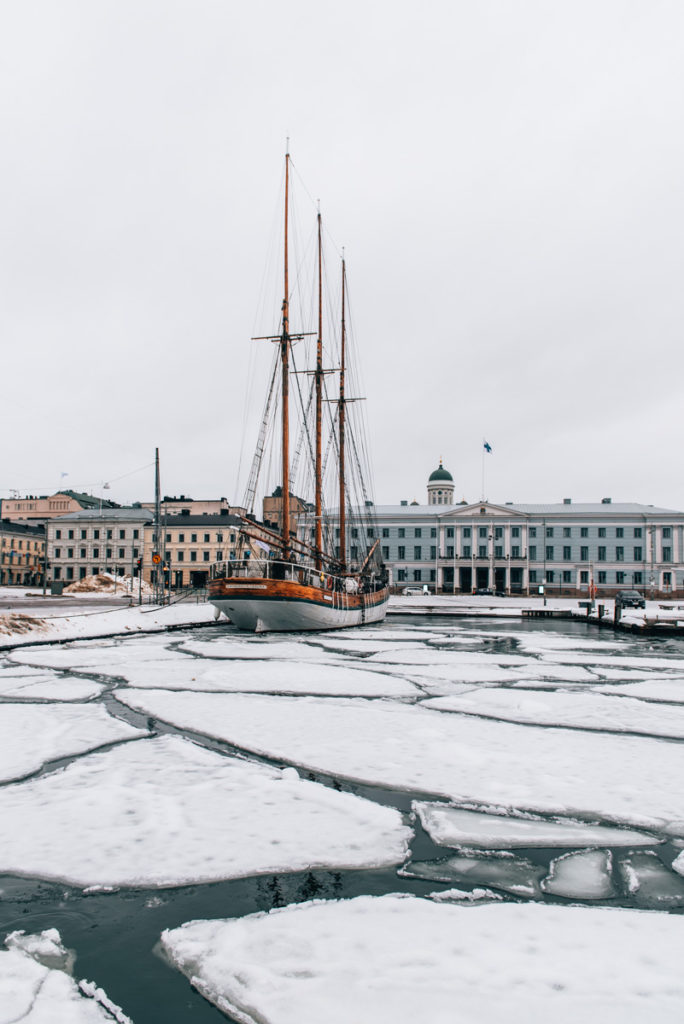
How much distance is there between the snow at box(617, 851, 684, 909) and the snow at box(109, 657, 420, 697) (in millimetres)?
9493

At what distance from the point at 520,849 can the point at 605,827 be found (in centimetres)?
118

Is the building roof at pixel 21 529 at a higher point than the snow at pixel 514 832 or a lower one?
higher

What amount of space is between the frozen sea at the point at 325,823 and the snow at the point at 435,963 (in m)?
0.03

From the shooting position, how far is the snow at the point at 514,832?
7.46m

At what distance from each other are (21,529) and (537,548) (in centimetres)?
8493

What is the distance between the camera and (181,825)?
7707mm

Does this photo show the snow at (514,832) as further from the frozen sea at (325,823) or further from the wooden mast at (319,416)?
the wooden mast at (319,416)

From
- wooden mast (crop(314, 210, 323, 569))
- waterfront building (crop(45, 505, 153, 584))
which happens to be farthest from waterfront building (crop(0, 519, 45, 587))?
wooden mast (crop(314, 210, 323, 569))

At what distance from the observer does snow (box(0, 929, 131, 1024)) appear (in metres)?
4.48

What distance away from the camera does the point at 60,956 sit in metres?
5.21

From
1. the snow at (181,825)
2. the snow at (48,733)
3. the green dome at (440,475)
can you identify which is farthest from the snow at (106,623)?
the green dome at (440,475)

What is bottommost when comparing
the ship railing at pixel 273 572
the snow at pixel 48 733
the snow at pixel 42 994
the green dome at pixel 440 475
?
the snow at pixel 48 733

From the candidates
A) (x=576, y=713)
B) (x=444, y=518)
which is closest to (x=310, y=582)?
(x=576, y=713)

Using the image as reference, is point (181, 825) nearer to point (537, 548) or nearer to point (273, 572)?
point (273, 572)
